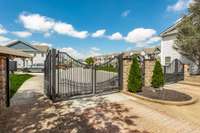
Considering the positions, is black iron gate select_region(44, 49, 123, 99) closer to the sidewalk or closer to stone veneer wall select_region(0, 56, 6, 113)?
the sidewalk

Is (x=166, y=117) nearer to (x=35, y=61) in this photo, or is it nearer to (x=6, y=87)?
(x=6, y=87)

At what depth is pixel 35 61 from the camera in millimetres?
37406

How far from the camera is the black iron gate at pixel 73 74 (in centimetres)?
748

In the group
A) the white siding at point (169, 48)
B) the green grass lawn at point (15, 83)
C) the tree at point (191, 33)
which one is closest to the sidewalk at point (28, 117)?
the green grass lawn at point (15, 83)

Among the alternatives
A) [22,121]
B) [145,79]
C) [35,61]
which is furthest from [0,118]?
[35,61]

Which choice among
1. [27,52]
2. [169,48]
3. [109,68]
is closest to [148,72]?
[109,68]

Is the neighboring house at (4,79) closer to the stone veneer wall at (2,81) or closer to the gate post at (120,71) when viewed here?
the stone veneer wall at (2,81)

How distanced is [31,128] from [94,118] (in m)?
1.97

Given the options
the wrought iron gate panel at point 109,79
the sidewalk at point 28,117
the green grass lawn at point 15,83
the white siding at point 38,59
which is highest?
the white siding at point 38,59

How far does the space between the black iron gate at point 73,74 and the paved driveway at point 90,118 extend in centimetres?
102

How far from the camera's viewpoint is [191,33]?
48.3ft

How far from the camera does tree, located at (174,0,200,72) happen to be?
1441cm

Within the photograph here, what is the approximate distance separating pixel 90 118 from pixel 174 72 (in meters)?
10.6

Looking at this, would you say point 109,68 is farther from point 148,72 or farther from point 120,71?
point 148,72
